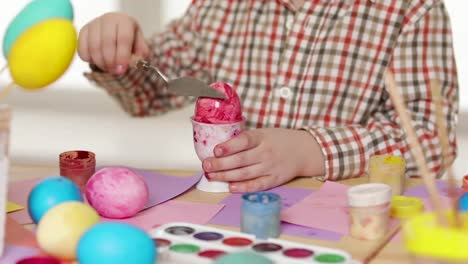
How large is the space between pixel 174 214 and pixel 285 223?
125mm

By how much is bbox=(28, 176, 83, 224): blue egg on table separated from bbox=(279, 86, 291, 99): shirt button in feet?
1.81

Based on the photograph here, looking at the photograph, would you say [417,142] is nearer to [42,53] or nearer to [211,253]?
[211,253]

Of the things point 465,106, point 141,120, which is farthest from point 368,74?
point 141,120

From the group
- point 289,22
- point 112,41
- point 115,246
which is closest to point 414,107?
point 289,22

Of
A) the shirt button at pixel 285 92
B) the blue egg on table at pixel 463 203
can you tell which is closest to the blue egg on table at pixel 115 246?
the blue egg on table at pixel 463 203

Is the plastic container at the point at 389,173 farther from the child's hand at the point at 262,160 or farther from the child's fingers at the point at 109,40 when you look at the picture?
the child's fingers at the point at 109,40

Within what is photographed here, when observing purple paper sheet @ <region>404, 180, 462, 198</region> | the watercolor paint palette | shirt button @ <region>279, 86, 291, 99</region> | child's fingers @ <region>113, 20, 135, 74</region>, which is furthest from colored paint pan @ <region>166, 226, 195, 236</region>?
shirt button @ <region>279, 86, 291, 99</region>

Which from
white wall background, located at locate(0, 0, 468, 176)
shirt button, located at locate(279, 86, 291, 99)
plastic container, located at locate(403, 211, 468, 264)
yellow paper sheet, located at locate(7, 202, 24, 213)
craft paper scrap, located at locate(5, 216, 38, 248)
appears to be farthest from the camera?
white wall background, located at locate(0, 0, 468, 176)

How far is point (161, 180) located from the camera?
1.06 m

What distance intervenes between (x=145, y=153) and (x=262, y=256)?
1.67 m

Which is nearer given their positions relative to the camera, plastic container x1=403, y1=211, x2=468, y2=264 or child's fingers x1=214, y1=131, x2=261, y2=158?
plastic container x1=403, y1=211, x2=468, y2=264

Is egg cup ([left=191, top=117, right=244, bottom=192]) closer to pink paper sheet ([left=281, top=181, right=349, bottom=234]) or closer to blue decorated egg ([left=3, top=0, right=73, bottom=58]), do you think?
pink paper sheet ([left=281, top=181, right=349, bottom=234])

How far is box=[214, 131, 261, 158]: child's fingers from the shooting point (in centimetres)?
101

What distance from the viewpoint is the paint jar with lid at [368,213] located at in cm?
84
